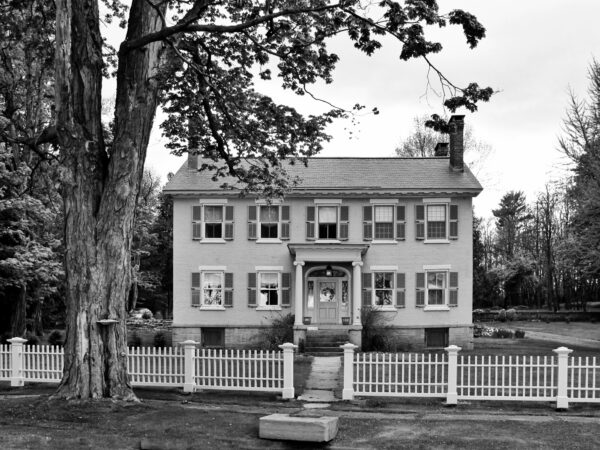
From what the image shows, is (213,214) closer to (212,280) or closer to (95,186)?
(212,280)

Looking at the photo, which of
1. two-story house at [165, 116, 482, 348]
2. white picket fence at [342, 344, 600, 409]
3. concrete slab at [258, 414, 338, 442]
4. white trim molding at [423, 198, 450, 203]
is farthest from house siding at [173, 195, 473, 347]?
concrete slab at [258, 414, 338, 442]

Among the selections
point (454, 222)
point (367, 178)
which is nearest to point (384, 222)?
point (367, 178)

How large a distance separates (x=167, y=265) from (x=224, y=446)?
42775 millimetres

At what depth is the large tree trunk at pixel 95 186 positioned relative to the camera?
1176 centimetres

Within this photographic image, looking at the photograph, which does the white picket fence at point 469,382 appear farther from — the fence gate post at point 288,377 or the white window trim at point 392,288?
the white window trim at point 392,288

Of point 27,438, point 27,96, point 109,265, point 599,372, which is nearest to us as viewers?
point 27,438

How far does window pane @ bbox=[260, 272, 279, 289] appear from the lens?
2694 centimetres

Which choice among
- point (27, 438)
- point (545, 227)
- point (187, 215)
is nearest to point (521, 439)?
point (27, 438)

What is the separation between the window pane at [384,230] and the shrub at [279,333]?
15.8 ft

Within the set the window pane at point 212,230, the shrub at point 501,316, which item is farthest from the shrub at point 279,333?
Result: the shrub at point 501,316

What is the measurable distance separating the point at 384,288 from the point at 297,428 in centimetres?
1760

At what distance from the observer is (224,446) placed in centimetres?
941

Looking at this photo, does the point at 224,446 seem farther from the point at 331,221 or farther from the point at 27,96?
the point at 27,96

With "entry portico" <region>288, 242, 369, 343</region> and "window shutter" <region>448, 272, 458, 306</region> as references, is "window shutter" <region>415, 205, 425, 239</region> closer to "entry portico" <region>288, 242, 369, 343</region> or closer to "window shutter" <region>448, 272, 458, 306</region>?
"window shutter" <region>448, 272, 458, 306</region>
